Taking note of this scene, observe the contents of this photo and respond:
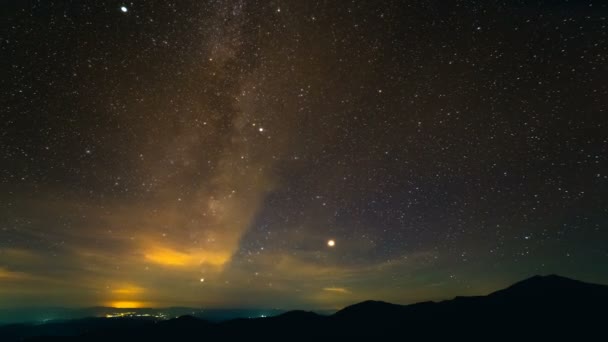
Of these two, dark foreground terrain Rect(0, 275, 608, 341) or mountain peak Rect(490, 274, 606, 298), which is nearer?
dark foreground terrain Rect(0, 275, 608, 341)

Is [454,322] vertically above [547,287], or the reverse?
[547,287]

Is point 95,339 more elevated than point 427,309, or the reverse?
point 427,309

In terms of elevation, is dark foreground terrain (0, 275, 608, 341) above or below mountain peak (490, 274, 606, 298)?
below

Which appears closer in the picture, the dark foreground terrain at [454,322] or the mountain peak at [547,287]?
the dark foreground terrain at [454,322]

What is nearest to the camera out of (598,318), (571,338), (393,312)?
(571,338)

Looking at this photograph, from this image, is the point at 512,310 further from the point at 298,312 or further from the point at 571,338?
the point at 298,312

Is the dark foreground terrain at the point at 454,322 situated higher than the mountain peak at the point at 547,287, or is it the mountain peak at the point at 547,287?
the mountain peak at the point at 547,287

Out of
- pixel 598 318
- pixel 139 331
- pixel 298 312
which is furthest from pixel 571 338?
pixel 139 331

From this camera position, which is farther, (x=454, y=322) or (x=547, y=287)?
(x=547, y=287)
